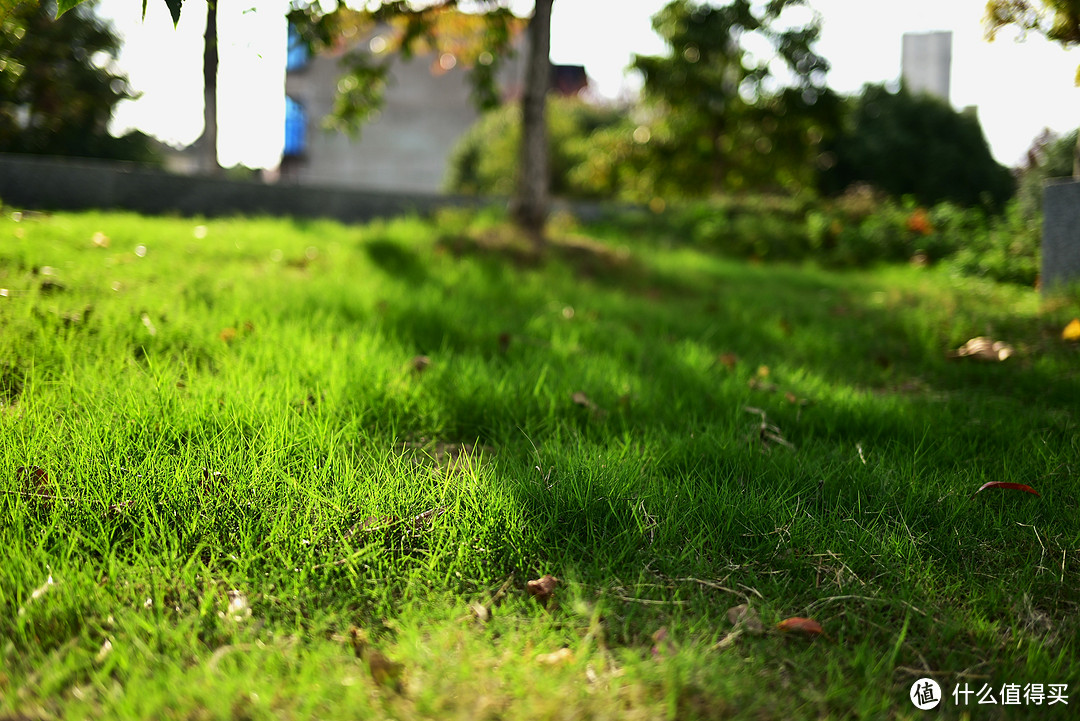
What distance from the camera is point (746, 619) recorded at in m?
1.64

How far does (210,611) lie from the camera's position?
5.18 feet

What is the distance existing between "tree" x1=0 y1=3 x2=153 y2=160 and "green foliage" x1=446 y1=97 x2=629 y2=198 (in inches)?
288

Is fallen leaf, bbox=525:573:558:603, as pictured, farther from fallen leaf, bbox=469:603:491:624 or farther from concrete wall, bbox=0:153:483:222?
concrete wall, bbox=0:153:483:222

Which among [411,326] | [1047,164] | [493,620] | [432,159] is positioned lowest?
[493,620]

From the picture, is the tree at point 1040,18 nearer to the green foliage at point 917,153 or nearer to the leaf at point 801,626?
the leaf at point 801,626

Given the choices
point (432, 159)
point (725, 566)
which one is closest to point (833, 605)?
point (725, 566)

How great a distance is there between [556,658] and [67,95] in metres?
12.5

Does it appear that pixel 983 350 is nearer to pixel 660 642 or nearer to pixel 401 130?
pixel 660 642

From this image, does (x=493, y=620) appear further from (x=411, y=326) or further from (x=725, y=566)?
(x=411, y=326)

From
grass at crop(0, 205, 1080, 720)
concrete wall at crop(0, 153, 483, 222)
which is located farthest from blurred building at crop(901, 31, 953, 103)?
grass at crop(0, 205, 1080, 720)


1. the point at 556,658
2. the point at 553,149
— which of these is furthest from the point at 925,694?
the point at 553,149

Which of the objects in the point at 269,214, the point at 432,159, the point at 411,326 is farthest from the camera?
the point at 432,159

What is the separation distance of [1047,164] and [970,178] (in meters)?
7.15

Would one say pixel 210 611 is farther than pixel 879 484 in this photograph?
No
